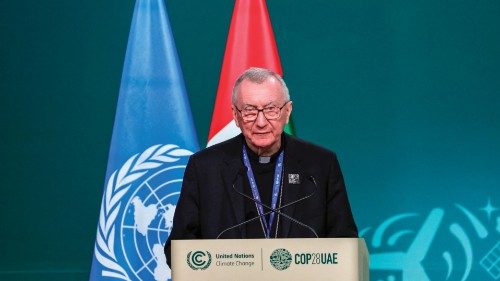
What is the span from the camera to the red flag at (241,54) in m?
4.07

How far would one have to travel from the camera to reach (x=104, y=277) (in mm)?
3930

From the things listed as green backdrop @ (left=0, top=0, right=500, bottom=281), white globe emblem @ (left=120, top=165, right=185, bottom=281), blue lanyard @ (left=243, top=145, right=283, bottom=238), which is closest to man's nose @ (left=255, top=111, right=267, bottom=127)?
blue lanyard @ (left=243, top=145, right=283, bottom=238)

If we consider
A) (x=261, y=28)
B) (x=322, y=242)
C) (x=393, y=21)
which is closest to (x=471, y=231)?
(x=393, y=21)

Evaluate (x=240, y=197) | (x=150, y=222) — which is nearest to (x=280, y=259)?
(x=240, y=197)

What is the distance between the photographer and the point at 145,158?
13.1 feet

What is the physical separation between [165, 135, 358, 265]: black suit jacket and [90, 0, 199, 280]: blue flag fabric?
136 centimetres

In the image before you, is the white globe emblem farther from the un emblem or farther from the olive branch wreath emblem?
the un emblem

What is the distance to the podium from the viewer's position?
199cm

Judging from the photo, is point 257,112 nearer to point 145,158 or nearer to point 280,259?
point 280,259

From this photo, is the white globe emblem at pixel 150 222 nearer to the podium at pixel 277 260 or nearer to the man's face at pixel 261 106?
the man's face at pixel 261 106

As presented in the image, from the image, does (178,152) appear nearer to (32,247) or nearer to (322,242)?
(32,247)

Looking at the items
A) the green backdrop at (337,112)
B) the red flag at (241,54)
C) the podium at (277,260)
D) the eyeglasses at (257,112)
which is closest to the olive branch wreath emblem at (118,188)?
the red flag at (241,54)

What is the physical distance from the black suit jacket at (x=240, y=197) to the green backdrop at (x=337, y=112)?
2.02 metres

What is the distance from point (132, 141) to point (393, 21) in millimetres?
1605
